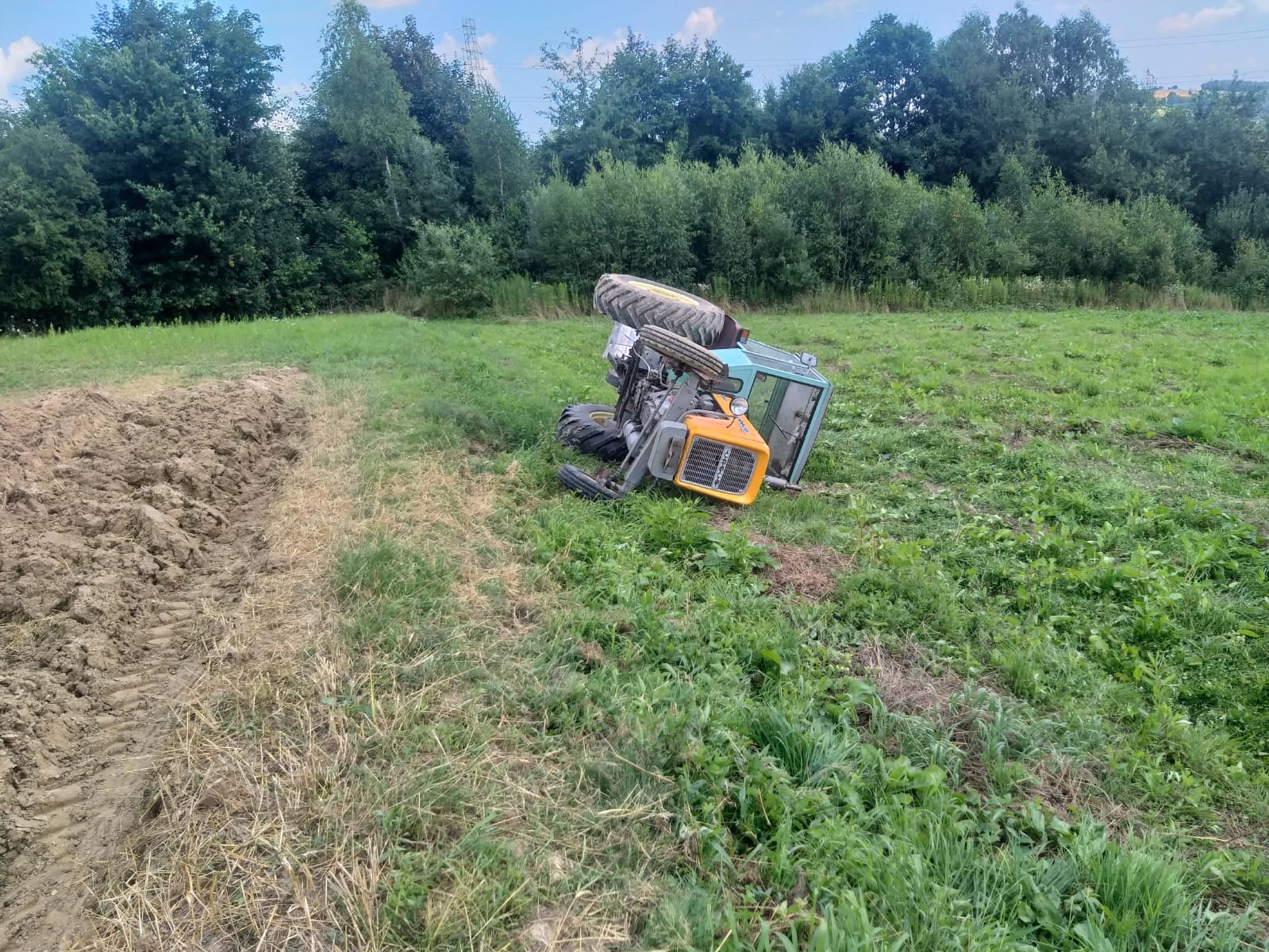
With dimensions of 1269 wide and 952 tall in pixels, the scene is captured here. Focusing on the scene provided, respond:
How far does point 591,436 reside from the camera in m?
6.95

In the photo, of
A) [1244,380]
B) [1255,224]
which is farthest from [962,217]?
[1255,224]

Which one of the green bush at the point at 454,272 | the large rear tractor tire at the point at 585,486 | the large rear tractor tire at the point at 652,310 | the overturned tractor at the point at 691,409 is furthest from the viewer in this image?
the green bush at the point at 454,272

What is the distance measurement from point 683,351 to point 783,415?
155cm

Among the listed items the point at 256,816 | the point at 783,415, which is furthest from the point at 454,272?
the point at 256,816

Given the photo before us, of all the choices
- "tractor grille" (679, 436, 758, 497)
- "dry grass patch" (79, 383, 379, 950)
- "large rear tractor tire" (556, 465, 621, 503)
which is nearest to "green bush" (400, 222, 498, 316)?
"large rear tractor tire" (556, 465, 621, 503)

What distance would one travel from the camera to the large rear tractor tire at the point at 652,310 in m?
6.53

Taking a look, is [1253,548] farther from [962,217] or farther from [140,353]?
[962,217]

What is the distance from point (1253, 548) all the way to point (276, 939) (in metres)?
6.06

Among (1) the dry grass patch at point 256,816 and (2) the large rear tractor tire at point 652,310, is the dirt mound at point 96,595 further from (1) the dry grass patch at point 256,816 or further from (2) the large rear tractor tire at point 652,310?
(2) the large rear tractor tire at point 652,310

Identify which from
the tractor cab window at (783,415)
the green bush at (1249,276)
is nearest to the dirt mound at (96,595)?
the tractor cab window at (783,415)

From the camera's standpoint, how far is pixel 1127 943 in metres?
2.21

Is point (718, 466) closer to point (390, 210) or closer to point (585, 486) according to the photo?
point (585, 486)

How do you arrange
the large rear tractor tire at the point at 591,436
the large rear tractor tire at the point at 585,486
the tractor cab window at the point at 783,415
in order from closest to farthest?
1. the large rear tractor tire at the point at 585,486
2. the tractor cab window at the point at 783,415
3. the large rear tractor tire at the point at 591,436

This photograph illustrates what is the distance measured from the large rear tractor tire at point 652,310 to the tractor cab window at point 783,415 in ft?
2.79
